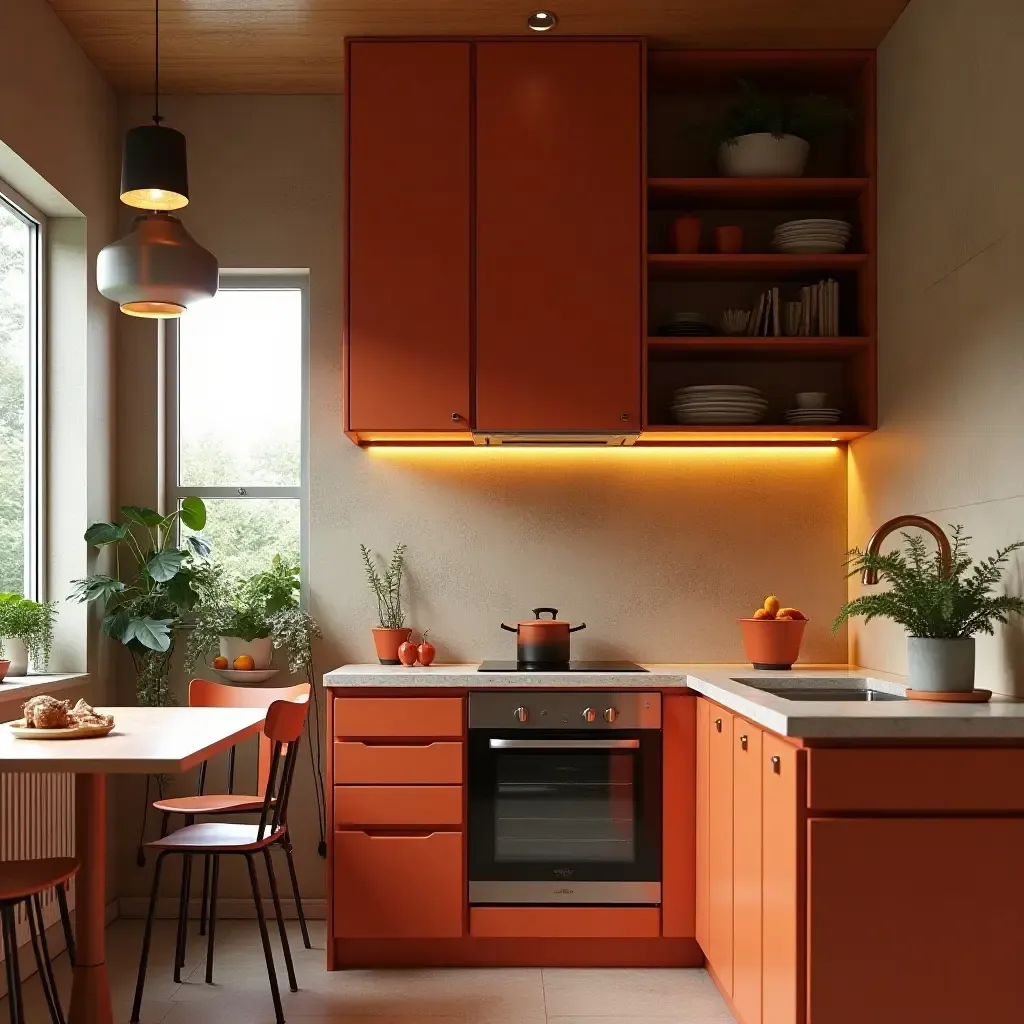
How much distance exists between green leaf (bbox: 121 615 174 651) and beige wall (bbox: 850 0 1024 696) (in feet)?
7.93

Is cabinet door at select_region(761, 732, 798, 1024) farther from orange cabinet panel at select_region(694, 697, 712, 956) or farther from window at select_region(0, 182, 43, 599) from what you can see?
window at select_region(0, 182, 43, 599)

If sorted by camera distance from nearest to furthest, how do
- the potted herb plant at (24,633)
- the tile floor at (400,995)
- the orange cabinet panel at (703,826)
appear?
the tile floor at (400,995) → the orange cabinet panel at (703,826) → the potted herb plant at (24,633)

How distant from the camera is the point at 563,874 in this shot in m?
3.72

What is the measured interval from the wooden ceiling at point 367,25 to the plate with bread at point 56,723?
225cm

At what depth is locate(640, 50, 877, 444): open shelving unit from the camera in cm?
403

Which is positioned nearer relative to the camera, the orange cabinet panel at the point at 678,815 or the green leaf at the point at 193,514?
the orange cabinet panel at the point at 678,815

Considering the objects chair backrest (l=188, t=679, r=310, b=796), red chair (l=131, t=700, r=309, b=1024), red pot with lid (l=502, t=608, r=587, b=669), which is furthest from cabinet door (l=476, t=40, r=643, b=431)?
red chair (l=131, t=700, r=309, b=1024)

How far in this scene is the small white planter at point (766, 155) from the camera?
13.2ft

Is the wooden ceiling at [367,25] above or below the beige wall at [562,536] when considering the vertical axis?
above

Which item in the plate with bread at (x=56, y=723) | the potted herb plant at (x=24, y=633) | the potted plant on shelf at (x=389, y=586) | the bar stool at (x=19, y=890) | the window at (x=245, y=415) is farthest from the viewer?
the window at (x=245, y=415)

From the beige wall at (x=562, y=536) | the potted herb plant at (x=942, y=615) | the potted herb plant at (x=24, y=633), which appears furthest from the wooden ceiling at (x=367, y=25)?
the potted herb plant at (x=942, y=615)

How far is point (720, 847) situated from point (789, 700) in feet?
2.14

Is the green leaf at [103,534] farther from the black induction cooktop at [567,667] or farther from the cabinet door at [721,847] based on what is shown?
the cabinet door at [721,847]

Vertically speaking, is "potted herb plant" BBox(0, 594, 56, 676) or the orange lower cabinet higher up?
"potted herb plant" BBox(0, 594, 56, 676)
